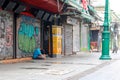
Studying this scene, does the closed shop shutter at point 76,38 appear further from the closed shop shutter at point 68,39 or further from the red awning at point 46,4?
the red awning at point 46,4

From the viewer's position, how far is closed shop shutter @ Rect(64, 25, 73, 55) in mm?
34969

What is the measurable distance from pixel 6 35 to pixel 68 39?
42.1ft

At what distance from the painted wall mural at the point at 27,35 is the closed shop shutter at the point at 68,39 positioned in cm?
591

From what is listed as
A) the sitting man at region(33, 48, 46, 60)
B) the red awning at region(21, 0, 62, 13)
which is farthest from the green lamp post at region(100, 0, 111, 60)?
the sitting man at region(33, 48, 46, 60)

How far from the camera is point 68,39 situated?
3581cm

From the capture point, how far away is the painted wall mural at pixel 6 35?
22.9 m

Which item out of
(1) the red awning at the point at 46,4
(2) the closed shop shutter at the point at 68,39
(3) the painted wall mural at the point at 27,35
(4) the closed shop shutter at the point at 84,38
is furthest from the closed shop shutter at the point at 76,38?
(1) the red awning at the point at 46,4

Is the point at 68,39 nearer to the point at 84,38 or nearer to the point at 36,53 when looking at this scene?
the point at 84,38

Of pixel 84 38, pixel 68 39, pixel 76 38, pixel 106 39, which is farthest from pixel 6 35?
pixel 84 38

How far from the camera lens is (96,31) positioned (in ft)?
167

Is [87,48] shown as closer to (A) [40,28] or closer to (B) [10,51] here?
(A) [40,28]

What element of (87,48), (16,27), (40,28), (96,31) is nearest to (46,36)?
(40,28)

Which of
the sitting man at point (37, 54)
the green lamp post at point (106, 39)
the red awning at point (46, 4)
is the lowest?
the sitting man at point (37, 54)

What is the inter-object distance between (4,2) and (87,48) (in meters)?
23.3
